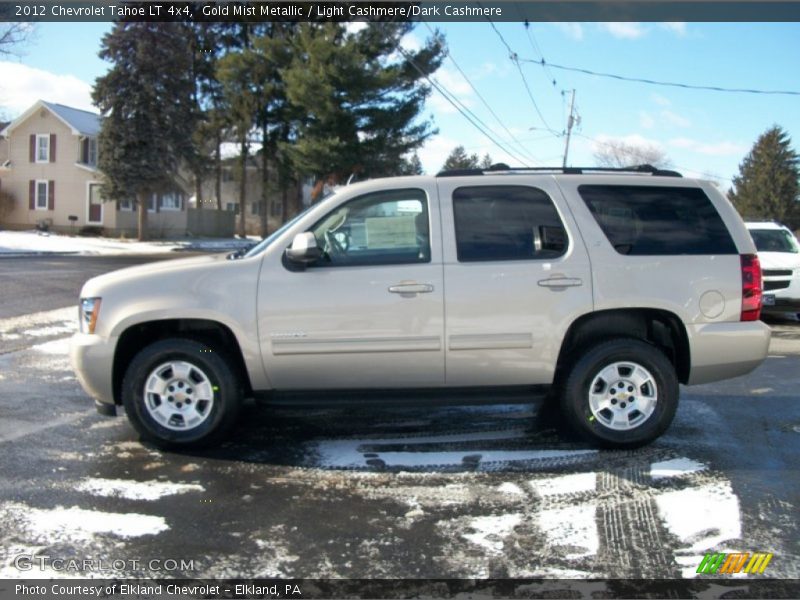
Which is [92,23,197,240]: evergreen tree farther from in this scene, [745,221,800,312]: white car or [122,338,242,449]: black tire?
[122,338,242,449]: black tire

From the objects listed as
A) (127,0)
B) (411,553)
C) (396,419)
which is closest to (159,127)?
(127,0)

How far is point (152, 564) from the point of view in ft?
11.5

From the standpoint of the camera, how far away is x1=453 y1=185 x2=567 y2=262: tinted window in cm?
504

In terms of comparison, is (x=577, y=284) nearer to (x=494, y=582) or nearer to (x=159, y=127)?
(x=494, y=582)

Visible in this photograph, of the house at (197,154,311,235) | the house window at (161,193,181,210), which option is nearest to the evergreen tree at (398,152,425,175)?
the house at (197,154,311,235)

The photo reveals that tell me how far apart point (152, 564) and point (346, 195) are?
2.72 meters

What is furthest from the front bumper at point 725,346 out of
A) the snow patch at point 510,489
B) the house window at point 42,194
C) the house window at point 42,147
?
the house window at point 42,147

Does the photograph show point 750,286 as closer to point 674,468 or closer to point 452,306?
point 674,468

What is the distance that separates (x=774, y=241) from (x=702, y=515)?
10568 mm

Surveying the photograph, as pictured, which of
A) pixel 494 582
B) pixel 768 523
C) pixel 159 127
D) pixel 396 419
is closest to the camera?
pixel 494 582

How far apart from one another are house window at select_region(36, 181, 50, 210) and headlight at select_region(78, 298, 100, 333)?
3959 centimetres

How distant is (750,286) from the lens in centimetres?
510

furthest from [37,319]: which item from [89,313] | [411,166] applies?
[411,166]

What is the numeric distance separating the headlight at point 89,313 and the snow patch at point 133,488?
3.51 feet
